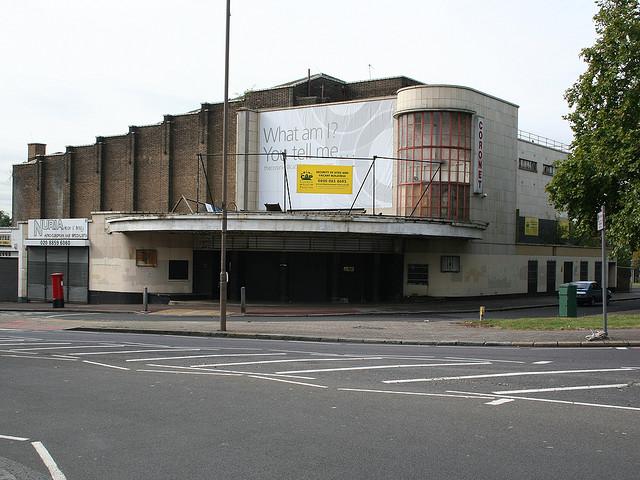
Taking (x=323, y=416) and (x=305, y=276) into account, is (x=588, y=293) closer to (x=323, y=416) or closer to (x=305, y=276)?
(x=305, y=276)

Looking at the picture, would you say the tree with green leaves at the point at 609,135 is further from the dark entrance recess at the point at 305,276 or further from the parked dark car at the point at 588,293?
the dark entrance recess at the point at 305,276

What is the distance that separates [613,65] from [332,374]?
2354cm

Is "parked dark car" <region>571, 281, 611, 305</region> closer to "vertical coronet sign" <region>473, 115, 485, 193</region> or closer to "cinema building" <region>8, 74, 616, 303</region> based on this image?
"cinema building" <region>8, 74, 616, 303</region>

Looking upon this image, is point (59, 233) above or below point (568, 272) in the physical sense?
above

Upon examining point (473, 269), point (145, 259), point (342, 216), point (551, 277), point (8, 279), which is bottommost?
point (8, 279)

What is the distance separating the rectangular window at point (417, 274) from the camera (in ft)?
124

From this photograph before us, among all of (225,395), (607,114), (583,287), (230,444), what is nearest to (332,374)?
(225,395)

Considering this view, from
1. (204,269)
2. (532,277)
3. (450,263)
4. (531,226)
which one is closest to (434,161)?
(450,263)

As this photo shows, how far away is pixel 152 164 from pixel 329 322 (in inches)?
1134

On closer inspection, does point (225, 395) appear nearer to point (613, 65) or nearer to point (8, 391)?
point (8, 391)

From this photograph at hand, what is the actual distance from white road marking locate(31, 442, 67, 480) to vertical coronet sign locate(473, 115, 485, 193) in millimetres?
32570

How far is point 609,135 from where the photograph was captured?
2925cm

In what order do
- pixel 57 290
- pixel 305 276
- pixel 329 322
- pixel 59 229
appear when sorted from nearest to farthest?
pixel 329 322
pixel 57 290
pixel 305 276
pixel 59 229

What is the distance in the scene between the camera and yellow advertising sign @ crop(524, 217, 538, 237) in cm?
4400
